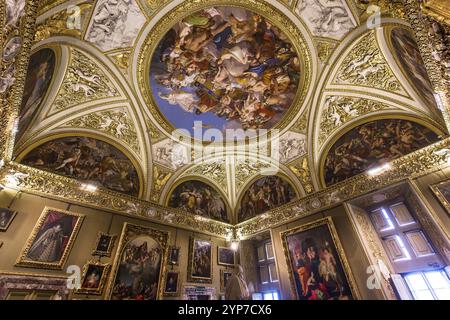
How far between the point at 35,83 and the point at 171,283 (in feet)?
28.9

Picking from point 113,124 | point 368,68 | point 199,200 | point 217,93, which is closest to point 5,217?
point 113,124

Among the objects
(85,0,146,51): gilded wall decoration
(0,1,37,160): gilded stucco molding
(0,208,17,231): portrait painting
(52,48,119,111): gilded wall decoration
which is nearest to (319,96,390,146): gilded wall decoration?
(85,0,146,51): gilded wall decoration

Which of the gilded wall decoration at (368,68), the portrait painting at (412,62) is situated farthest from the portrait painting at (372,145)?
the gilded wall decoration at (368,68)

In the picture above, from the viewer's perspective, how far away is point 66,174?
8.52m

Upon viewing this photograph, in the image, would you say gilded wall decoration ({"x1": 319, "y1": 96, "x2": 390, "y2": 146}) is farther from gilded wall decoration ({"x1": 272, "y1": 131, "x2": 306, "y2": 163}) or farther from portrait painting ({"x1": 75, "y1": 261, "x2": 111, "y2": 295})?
portrait painting ({"x1": 75, "y1": 261, "x2": 111, "y2": 295})

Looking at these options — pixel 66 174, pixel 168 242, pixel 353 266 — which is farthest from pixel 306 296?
pixel 66 174

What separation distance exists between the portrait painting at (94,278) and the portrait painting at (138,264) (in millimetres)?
344

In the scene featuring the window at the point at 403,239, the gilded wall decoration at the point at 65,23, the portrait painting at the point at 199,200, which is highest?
the gilded wall decoration at the point at 65,23

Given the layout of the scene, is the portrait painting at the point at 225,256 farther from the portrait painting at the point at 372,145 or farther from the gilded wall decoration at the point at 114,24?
the gilded wall decoration at the point at 114,24

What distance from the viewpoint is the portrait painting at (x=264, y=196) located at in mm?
11680

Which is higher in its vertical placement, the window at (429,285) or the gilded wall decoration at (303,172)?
the gilded wall decoration at (303,172)

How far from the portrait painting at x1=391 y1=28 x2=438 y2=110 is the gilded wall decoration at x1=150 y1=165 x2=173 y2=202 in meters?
10.7
